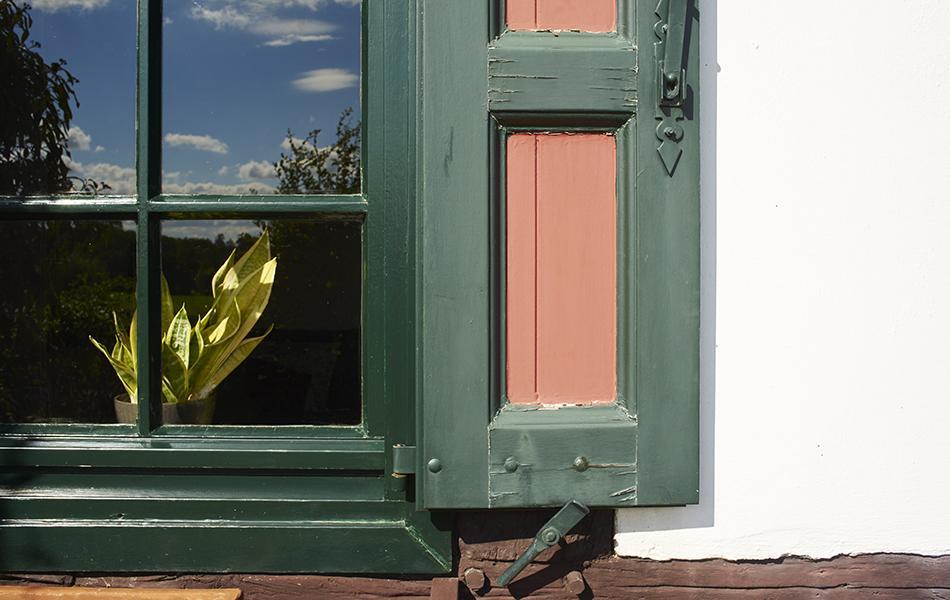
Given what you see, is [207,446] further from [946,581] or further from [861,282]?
[946,581]

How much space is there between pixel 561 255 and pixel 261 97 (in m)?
0.97

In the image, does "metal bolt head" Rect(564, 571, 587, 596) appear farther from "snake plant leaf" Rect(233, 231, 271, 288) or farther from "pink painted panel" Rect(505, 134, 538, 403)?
"snake plant leaf" Rect(233, 231, 271, 288)

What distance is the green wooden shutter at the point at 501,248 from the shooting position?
153 cm

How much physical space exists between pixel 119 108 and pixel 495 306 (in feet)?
3.36

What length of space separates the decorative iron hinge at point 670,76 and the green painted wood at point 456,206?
31cm

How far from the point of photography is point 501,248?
1558 millimetres

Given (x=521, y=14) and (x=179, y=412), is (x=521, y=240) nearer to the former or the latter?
(x=521, y=14)

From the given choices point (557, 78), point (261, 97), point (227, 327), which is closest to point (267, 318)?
point (227, 327)

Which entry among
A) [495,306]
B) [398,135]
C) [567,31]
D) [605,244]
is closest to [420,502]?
[495,306]

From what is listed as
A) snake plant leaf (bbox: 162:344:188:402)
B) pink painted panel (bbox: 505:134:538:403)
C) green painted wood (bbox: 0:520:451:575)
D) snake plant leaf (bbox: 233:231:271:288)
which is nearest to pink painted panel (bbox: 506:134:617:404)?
pink painted panel (bbox: 505:134:538:403)

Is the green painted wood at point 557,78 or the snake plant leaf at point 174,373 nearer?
the green painted wood at point 557,78

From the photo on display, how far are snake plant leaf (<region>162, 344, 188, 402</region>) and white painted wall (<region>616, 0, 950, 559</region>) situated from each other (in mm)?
1042

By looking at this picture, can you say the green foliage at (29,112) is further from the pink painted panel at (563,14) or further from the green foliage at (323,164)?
the pink painted panel at (563,14)

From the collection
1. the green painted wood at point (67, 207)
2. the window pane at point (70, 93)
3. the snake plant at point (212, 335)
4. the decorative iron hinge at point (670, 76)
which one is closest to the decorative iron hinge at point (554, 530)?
the decorative iron hinge at point (670, 76)
